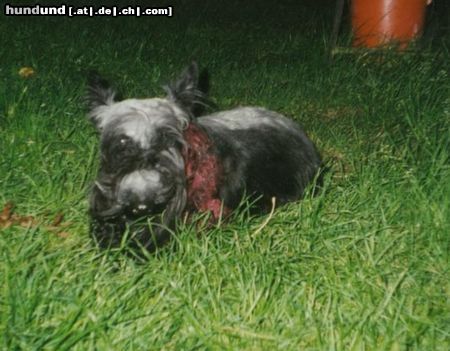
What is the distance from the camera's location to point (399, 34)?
26.6 ft

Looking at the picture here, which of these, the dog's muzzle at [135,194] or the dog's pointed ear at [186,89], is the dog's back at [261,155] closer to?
the dog's pointed ear at [186,89]

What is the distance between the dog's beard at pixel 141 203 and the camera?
3.22 metres

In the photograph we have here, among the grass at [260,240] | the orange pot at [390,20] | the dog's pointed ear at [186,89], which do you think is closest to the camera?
the grass at [260,240]

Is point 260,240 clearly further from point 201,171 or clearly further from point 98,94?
point 98,94

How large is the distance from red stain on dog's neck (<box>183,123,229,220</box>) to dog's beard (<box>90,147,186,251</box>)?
0.10 metres

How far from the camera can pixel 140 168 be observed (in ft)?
10.6

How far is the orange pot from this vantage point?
316 inches

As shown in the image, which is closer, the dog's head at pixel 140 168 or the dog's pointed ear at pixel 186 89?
the dog's head at pixel 140 168

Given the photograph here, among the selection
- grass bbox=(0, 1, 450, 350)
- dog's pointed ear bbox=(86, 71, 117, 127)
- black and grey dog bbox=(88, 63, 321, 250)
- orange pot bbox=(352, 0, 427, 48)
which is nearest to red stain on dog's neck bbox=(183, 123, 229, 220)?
black and grey dog bbox=(88, 63, 321, 250)

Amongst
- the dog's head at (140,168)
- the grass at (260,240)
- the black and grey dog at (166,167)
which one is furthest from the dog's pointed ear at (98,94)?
the grass at (260,240)

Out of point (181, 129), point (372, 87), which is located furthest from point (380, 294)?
point (372, 87)

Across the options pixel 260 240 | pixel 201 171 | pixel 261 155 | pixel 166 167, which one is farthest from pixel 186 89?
pixel 260 240

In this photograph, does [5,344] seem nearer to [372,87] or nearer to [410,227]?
[410,227]

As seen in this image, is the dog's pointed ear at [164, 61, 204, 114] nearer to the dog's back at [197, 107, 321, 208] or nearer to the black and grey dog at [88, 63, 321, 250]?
the black and grey dog at [88, 63, 321, 250]
